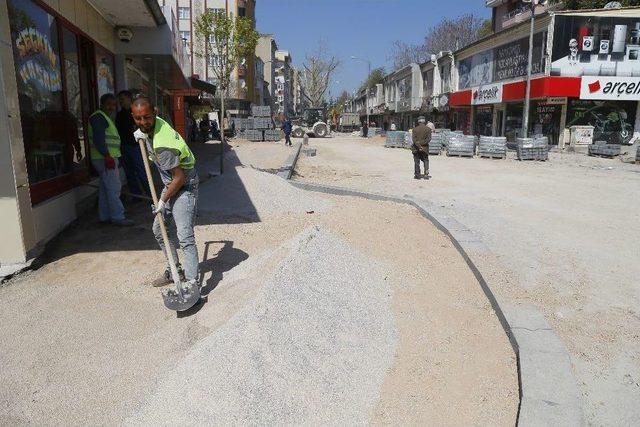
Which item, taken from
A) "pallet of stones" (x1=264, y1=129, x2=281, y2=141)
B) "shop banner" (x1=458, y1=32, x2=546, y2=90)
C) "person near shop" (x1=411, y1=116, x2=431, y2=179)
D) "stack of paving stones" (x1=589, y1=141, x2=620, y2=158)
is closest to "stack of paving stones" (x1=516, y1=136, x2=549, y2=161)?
"stack of paving stones" (x1=589, y1=141, x2=620, y2=158)

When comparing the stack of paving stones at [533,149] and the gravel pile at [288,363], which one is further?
the stack of paving stones at [533,149]

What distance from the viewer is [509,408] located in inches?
116

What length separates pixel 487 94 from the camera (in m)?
30.0

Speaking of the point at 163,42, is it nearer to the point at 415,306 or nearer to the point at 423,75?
the point at 415,306

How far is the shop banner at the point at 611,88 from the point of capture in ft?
77.7

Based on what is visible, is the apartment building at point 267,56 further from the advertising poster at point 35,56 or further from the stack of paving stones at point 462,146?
the advertising poster at point 35,56

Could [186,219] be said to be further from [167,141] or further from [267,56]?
[267,56]

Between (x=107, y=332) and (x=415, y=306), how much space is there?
2.46 m

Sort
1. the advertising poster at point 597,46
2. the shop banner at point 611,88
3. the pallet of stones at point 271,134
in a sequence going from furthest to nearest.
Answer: the pallet of stones at point 271,134 < the advertising poster at point 597,46 < the shop banner at point 611,88

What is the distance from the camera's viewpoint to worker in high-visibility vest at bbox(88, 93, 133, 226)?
6145mm

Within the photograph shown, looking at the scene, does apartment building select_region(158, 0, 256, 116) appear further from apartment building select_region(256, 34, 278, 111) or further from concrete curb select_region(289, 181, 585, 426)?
concrete curb select_region(289, 181, 585, 426)

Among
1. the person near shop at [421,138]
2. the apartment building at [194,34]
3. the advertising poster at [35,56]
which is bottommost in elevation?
the person near shop at [421,138]

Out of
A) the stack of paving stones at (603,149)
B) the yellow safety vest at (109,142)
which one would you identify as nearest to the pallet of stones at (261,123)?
the stack of paving stones at (603,149)

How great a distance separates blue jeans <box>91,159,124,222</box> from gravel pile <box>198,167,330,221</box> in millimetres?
1381
